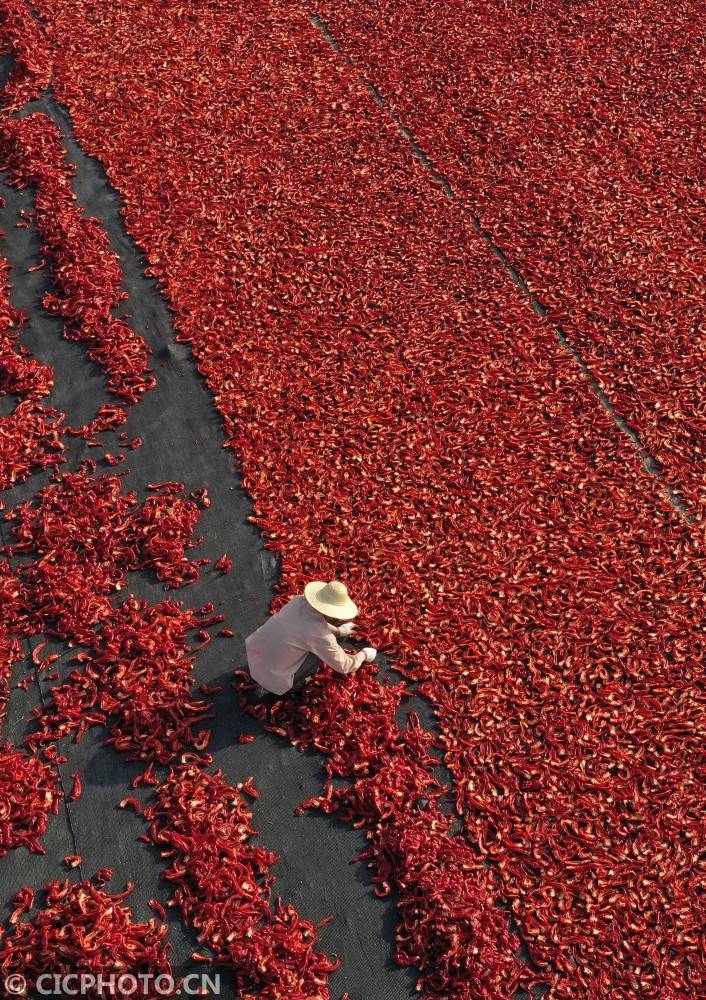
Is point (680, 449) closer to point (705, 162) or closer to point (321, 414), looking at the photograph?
point (321, 414)

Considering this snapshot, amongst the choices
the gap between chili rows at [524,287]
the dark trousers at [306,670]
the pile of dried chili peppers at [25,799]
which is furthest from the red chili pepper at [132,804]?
the gap between chili rows at [524,287]

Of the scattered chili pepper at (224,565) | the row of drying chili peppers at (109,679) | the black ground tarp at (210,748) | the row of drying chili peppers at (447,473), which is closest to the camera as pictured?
the row of drying chili peppers at (109,679)

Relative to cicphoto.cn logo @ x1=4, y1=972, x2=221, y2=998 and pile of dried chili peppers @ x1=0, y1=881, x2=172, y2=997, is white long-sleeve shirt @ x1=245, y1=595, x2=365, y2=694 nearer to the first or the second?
pile of dried chili peppers @ x1=0, y1=881, x2=172, y2=997

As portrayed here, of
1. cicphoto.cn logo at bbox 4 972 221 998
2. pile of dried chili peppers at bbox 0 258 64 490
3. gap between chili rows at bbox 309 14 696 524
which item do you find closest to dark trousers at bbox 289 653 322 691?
cicphoto.cn logo at bbox 4 972 221 998

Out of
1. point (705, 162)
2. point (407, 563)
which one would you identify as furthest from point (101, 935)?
point (705, 162)

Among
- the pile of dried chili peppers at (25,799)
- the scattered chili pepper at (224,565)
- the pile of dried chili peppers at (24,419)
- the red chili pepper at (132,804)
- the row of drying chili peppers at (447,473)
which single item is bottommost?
the pile of dried chili peppers at (25,799)

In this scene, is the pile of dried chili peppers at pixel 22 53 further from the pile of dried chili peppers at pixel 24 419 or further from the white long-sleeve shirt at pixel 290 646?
the white long-sleeve shirt at pixel 290 646
